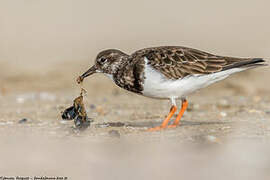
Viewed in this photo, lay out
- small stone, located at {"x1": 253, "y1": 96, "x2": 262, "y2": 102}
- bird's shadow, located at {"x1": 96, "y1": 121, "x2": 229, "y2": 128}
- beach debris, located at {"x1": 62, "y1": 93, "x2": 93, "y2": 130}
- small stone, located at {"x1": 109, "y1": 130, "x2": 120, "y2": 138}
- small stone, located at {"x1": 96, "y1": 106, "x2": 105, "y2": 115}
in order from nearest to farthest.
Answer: small stone, located at {"x1": 109, "y1": 130, "x2": 120, "y2": 138}
beach debris, located at {"x1": 62, "y1": 93, "x2": 93, "y2": 130}
bird's shadow, located at {"x1": 96, "y1": 121, "x2": 229, "y2": 128}
small stone, located at {"x1": 96, "y1": 106, "x2": 105, "y2": 115}
small stone, located at {"x1": 253, "y1": 96, "x2": 262, "y2": 102}

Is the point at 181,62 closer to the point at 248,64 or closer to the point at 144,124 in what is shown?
the point at 248,64

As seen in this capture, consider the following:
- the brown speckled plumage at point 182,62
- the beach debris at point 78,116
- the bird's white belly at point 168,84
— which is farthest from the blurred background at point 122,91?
the brown speckled plumage at point 182,62

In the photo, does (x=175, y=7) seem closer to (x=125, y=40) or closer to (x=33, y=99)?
(x=125, y=40)

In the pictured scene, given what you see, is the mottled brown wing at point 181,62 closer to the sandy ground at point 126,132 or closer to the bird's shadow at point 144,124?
the sandy ground at point 126,132

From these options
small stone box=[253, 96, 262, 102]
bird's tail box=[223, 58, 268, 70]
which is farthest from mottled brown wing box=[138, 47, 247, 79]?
small stone box=[253, 96, 262, 102]

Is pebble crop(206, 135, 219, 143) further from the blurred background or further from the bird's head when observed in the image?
the bird's head

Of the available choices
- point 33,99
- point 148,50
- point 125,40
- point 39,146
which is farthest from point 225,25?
point 39,146

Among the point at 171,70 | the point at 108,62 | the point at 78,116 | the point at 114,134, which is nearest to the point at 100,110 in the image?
the point at 108,62
